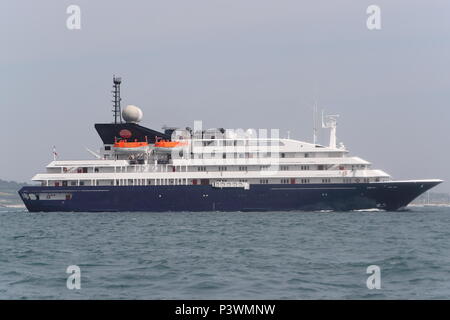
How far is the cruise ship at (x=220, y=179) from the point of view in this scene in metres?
53.1

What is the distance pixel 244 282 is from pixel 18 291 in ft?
21.0

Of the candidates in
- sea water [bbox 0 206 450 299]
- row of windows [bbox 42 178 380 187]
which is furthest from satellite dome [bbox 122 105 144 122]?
sea water [bbox 0 206 450 299]

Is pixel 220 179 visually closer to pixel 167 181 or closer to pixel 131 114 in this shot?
pixel 167 181

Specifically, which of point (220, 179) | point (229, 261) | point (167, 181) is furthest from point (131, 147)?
point (229, 261)

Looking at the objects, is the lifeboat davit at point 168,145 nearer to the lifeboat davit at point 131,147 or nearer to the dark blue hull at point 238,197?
the lifeboat davit at point 131,147

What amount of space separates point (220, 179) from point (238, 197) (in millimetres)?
2500

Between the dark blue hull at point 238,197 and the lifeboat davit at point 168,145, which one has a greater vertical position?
the lifeboat davit at point 168,145

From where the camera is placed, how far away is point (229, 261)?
22.5 metres

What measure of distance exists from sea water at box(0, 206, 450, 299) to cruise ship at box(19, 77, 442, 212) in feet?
49.8

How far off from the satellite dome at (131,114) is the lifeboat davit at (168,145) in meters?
4.80

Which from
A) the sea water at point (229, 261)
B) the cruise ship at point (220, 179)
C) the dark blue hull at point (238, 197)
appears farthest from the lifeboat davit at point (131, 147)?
the sea water at point (229, 261)

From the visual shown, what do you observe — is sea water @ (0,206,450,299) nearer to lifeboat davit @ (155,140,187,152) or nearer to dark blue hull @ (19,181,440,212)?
dark blue hull @ (19,181,440,212)

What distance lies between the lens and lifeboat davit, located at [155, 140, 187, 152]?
187 feet
